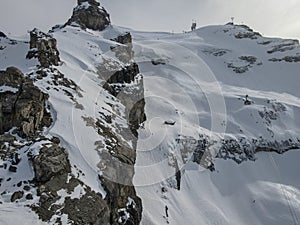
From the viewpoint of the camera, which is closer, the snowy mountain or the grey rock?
the grey rock

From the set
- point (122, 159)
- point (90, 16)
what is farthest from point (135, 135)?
point (90, 16)

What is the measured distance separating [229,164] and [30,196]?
23.8 meters

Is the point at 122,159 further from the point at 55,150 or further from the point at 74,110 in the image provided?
the point at 55,150

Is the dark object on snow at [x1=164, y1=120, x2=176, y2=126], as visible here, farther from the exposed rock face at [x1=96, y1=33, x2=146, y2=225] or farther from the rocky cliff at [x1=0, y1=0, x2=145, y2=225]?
the rocky cliff at [x1=0, y1=0, x2=145, y2=225]

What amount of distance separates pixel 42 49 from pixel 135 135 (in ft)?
31.2

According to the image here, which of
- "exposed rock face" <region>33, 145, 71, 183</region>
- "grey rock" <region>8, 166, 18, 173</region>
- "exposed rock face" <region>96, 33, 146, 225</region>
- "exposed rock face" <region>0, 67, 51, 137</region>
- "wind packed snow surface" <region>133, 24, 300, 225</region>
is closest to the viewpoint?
"exposed rock face" <region>33, 145, 71, 183</region>

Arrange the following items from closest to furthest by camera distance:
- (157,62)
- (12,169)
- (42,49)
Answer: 1. (12,169)
2. (42,49)
3. (157,62)

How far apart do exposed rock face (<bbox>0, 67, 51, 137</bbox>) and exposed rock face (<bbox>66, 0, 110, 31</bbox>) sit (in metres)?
30.3

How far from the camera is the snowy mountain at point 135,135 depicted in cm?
1602

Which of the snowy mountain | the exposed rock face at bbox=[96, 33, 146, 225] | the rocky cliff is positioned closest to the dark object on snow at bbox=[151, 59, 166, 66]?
the snowy mountain

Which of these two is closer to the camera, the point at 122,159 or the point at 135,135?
the point at 122,159

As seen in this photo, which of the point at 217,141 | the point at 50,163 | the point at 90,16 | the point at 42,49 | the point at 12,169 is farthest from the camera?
the point at 90,16

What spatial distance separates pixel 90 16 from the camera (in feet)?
168

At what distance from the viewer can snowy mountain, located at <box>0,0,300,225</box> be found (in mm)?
16016
